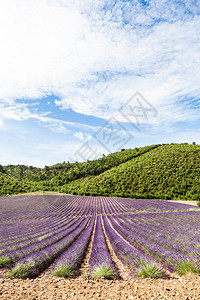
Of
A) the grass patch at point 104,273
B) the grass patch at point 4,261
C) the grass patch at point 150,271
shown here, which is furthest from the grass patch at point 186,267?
the grass patch at point 4,261

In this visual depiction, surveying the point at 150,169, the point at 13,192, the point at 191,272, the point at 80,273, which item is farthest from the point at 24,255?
the point at 13,192

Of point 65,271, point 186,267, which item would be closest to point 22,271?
point 65,271

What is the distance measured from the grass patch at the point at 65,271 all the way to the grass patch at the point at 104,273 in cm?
57

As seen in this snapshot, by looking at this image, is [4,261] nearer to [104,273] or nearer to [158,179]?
[104,273]

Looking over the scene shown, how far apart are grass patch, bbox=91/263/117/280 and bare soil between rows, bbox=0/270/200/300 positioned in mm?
135

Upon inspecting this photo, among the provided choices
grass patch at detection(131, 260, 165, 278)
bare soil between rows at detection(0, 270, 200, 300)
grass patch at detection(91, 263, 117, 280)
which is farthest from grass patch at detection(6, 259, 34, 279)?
grass patch at detection(131, 260, 165, 278)

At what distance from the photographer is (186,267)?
4234 mm

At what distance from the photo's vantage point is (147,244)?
6.48 meters

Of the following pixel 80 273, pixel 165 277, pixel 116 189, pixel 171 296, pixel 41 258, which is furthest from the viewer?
pixel 116 189

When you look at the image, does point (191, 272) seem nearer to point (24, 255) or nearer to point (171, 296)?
point (171, 296)

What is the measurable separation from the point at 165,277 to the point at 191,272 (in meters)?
0.68

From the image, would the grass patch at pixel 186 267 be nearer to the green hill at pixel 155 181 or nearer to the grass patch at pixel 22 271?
the grass patch at pixel 22 271

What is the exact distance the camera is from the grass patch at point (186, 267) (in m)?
4.14

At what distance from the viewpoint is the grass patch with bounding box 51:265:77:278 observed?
4246 millimetres
